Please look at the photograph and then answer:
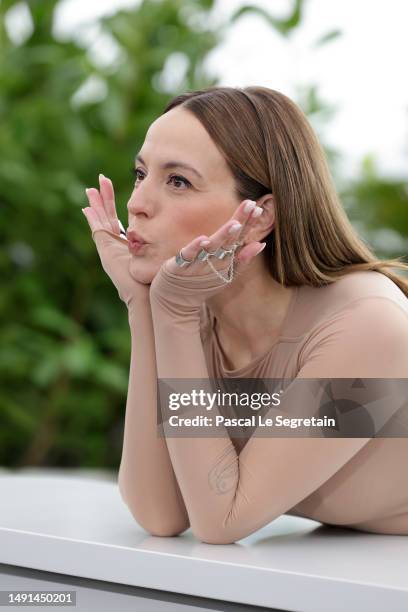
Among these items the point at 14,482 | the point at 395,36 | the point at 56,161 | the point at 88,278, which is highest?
the point at 395,36

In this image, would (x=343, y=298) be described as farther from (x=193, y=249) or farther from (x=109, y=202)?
(x=109, y=202)

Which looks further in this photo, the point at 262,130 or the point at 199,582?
the point at 262,130

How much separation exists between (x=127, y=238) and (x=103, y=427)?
2198 millimetres

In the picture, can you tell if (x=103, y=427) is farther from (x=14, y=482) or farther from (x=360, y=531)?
(x=360, y=531)

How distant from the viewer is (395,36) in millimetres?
3340

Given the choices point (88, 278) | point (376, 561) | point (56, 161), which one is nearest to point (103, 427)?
point (88, 278)

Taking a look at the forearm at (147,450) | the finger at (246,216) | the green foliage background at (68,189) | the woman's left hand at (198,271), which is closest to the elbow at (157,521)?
the forearm at (147,450)

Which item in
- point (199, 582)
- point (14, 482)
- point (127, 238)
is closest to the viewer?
point (199, 582)

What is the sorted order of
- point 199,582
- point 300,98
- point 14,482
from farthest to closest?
point 300,98, point 14,482, point 199,582

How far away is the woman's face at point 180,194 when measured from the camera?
1.16 m

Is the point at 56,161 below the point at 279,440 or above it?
above

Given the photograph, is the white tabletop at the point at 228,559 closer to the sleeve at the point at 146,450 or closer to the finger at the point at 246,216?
the sleeve at the point at 146,450

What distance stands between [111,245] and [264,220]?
0.24 metres

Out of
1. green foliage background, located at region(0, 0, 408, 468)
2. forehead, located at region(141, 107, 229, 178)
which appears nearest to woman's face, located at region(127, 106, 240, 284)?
forehead, located at region(141, 107, 229, 178)
